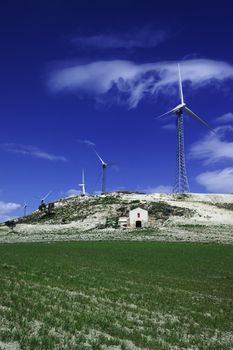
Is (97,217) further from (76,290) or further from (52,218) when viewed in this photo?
(76,290)

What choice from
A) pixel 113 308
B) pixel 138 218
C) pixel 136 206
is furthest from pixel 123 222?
pixel 113 308

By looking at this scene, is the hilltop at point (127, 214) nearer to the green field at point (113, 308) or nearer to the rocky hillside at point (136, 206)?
the rocky hillside at point (136, 206)

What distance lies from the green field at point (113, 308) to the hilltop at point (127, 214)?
72098 millimetres

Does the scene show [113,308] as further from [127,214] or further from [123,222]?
[127,214]

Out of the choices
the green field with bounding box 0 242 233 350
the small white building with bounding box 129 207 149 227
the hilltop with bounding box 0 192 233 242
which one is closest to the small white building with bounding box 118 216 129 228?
the hilltop with bounding box 0 192 233 242

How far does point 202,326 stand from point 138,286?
11.8m

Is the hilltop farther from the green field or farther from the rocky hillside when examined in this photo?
the green field

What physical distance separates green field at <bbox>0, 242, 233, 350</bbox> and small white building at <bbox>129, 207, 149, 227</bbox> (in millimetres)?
95204

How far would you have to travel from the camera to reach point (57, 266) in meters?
44.2

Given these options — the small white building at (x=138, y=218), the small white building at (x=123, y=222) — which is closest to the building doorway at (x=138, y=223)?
the small white building at (x=138, y=218)

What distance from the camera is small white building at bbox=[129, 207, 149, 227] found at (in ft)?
460

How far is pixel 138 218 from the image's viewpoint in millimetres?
140500

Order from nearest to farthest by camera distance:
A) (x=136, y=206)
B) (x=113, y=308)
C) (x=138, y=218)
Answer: (x=113, y=308) → (x=138, y=218) → (x=136, y=206)

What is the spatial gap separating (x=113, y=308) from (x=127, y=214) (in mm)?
123197
